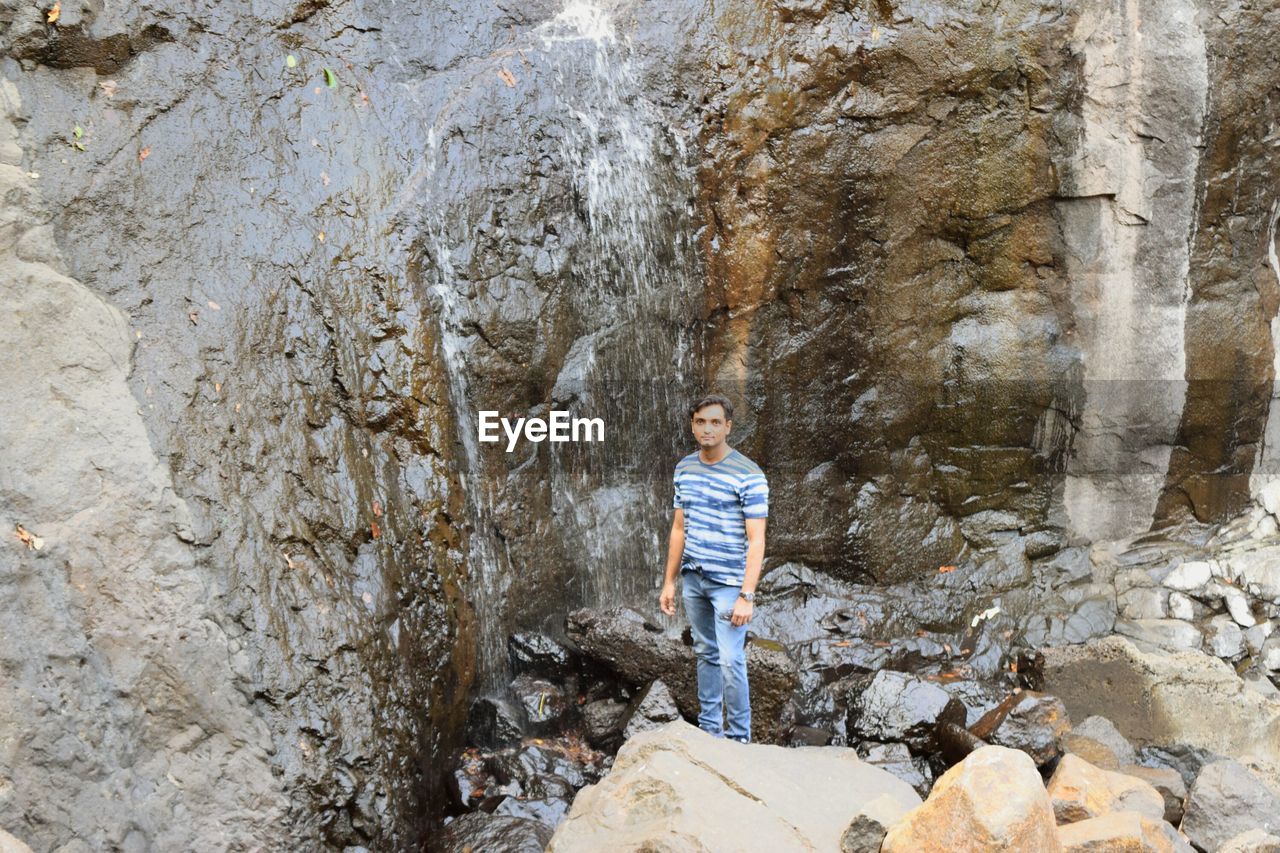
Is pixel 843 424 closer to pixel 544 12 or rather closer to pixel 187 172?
pixel 544 12

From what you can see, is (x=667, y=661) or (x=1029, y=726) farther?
(x=667, y=661)

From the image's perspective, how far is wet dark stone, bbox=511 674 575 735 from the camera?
19.9 feet

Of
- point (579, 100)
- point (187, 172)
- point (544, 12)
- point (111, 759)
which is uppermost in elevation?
point (544, 12)

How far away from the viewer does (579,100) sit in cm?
692

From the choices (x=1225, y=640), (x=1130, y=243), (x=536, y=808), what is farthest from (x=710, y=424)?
(x=1225, y=640)

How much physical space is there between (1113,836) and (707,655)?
1.94 m

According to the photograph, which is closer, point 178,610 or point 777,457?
point 178,610

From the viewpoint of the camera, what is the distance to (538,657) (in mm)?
6391

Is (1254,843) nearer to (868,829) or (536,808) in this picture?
(868,829)

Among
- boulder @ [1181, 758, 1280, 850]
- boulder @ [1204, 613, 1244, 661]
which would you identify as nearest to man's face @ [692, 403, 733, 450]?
boulder @ [1181, 758, 1280, 850]

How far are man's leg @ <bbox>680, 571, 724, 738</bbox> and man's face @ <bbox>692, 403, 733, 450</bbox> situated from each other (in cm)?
67

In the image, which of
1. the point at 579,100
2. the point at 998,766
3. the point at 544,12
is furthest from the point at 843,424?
the point at 998,766

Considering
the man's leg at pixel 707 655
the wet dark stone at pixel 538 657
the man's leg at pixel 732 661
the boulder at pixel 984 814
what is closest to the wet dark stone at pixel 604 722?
the wet dark stone at pixel 538 657

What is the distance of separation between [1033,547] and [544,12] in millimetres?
5398
